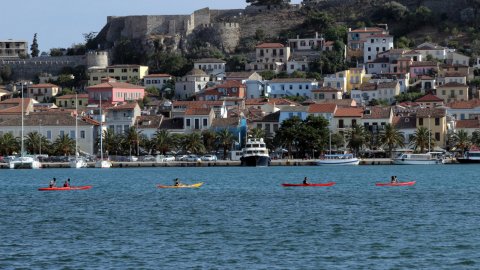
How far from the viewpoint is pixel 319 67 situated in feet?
443

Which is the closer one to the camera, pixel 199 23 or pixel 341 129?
pixel 341 129

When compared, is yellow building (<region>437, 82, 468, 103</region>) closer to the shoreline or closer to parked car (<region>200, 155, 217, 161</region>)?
the shoreline

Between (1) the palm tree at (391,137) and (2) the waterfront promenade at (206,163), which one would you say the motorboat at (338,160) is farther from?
(1) the palm tree at (391,137)

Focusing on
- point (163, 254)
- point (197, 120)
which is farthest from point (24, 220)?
point (197, 120)

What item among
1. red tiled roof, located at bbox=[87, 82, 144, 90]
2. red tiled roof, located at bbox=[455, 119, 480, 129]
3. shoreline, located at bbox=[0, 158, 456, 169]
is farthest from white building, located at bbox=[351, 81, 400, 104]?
red tiled roof, located at bbox=[87, 82, 144, 90]

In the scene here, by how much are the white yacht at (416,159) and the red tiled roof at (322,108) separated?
9573mm

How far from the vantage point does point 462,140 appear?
102812mm

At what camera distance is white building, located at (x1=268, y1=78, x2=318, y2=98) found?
126500mm

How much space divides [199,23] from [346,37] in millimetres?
18262

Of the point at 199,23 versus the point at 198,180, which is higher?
the point at 199,23

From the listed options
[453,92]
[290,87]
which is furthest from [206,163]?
[453,92]

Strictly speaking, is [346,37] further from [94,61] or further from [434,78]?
[94,61]

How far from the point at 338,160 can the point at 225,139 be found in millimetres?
11034

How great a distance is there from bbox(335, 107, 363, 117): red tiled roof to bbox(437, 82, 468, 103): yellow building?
14.2 metres
